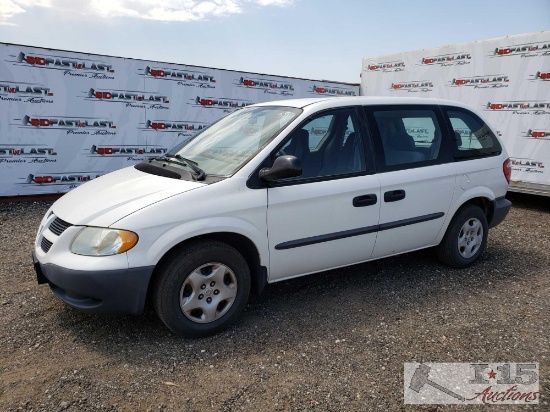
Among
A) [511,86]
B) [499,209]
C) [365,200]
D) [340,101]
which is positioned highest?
[511,86]

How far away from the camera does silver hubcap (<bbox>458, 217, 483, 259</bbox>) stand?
4444 mm

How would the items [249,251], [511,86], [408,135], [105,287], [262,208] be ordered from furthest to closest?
[511,86] → [408,135] → [249,251] → [262,208] → [105,287]

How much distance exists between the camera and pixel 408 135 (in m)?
4.02

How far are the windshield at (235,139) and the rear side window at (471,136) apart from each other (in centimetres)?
177

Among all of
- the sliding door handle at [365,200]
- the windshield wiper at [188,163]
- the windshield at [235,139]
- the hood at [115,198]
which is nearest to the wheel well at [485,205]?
the sliding door handle at [365,200]

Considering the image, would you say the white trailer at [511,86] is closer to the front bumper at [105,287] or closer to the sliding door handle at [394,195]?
the sliding door handle at [394,195]

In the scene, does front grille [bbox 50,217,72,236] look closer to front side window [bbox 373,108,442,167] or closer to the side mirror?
the side mirror

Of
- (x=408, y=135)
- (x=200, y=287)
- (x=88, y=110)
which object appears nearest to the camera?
(x=200, y=287)

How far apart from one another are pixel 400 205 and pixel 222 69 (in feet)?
21.0

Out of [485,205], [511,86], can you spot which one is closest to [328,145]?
[485,205]

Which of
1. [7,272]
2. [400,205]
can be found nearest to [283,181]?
[400,205]

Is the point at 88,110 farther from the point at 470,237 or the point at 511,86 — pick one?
the point at 511,86

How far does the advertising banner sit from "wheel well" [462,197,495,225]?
608cm

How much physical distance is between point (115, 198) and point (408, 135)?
262 centimetres
